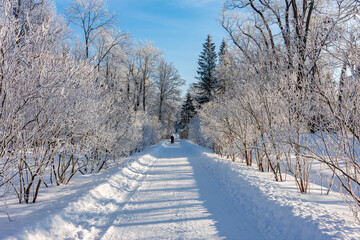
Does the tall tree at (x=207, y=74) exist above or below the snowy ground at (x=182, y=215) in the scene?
above

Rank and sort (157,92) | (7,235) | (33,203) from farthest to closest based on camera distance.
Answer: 1. (157,92)
2. (33,203)
3. (7,235)

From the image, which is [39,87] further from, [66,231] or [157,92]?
[157,92]

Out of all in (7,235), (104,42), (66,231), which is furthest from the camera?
(104,42)

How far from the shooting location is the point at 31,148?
14.4 feet

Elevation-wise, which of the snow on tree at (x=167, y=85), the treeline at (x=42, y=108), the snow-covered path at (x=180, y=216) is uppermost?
the snow on tree at (x=167, y=85)

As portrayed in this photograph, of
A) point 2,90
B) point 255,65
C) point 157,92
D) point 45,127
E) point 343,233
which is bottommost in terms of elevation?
point 343,233

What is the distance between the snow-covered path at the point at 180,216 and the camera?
3.53 metres

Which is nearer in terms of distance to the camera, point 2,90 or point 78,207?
point 2,90

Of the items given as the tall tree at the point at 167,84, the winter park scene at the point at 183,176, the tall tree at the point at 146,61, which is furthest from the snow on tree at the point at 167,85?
the winter park scene at the point at 183,176

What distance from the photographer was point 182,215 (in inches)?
169

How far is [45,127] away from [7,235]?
6.76 ft

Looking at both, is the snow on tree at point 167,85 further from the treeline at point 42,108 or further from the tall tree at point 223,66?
the treeline at point 42,108

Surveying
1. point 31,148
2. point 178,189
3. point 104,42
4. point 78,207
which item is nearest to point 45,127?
point 31,148

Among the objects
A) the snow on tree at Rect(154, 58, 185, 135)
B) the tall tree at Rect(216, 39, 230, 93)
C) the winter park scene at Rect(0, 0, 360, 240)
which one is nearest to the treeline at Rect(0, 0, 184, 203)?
the winter park scene at Rect(0, 0, 360, 240)
